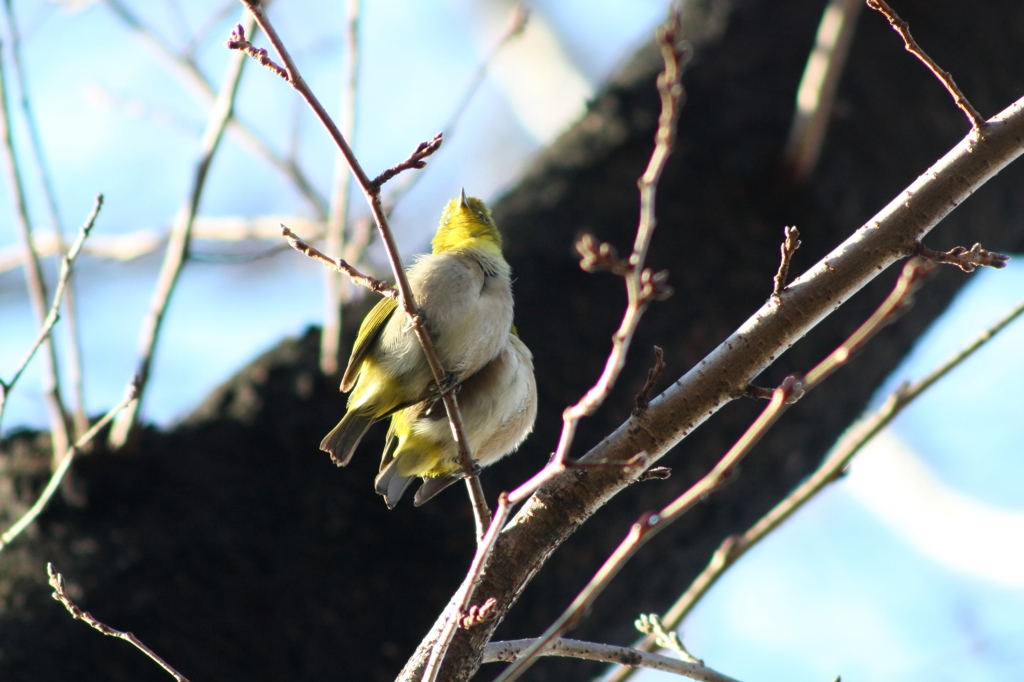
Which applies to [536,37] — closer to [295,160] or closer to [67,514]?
[295,160]

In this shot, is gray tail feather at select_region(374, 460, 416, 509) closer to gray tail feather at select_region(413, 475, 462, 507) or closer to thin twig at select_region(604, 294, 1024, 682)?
gray tail feather at select_region(413, 475, 462, 507)

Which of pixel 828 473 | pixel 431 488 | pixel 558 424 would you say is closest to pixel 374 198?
pixel 828 473

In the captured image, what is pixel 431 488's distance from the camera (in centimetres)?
289

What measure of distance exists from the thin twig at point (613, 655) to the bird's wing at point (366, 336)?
1.19 m

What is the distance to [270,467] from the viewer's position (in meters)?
2.95

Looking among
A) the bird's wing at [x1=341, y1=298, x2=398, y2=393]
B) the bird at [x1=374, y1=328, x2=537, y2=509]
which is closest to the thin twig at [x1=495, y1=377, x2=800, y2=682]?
the bird at [x1=374, y1=328, x2=537, y2=509]

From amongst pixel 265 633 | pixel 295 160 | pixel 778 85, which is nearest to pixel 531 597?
pixel 265 633

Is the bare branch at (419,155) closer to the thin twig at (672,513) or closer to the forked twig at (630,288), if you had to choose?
the forked twig at (630,288)

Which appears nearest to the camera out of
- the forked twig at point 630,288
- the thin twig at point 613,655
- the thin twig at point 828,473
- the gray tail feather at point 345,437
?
the forked twig at point 630,288

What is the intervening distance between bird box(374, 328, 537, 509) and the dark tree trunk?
24 centimetres

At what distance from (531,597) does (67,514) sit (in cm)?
153

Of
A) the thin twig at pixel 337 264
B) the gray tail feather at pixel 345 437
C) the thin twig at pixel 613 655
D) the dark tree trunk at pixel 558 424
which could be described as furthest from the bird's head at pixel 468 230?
the thin twig at pixel 613 655

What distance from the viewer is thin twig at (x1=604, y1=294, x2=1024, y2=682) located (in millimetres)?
1438

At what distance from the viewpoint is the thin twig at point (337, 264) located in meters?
1.87
